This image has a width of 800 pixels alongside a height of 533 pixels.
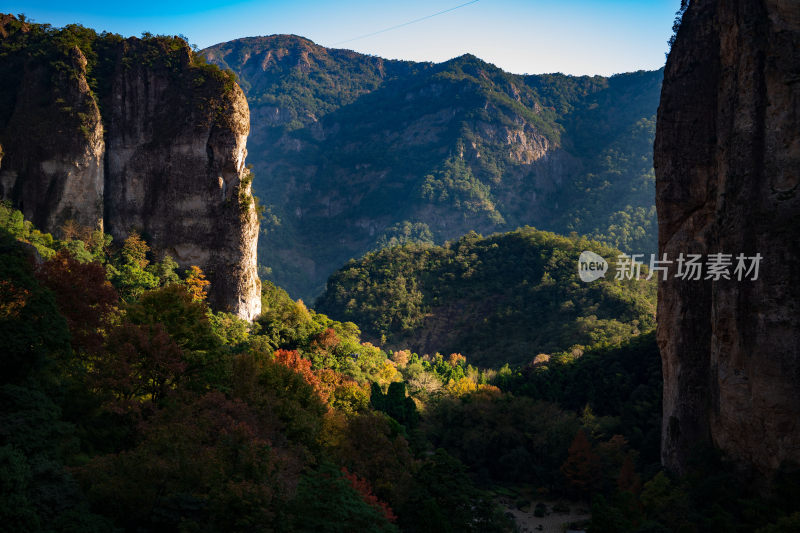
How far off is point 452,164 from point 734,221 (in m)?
124

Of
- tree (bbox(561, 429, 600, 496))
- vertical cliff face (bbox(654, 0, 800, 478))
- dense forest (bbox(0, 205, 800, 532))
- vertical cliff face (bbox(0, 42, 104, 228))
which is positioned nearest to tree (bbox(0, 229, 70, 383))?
dense forest (bbox(0, 205, 800, 532))

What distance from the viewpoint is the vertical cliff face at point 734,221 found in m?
17.7

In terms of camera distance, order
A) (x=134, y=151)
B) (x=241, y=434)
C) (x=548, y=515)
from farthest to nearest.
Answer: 1. (x=134, y=151)
2. (x=548, y=515)
3. (x=241, y=434)

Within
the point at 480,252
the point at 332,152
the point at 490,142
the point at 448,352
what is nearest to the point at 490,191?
the point at 490,142

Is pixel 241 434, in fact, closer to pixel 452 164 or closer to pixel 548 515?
pixel 548 515

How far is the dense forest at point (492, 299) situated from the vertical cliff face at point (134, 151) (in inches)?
1203

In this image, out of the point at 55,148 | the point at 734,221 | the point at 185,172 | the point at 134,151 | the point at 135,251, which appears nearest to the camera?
the point at 734,221

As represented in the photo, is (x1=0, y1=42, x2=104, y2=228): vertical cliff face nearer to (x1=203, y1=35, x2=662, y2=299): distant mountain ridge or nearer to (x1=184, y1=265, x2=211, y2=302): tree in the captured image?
(x1=184, y1=265, x2=211, y2=302): tree

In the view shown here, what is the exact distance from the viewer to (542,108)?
16512cm

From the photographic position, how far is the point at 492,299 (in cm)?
6850

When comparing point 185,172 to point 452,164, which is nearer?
point 185,172

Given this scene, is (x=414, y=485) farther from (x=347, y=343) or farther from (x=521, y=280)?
(x=521, y=280)

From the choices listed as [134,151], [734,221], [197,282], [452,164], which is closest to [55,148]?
[134,151]

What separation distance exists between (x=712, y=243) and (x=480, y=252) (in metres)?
56.0
